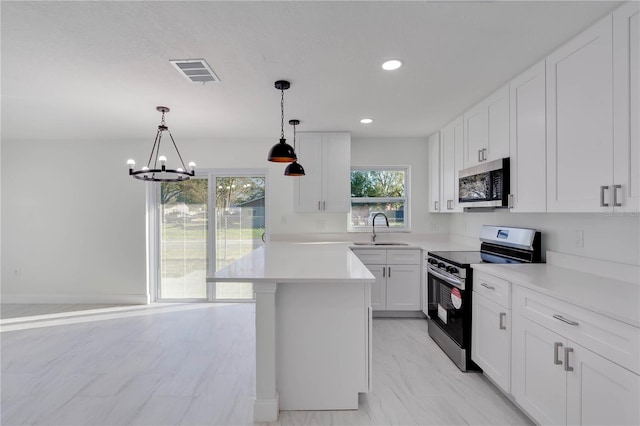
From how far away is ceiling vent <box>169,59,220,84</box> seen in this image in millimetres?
2099

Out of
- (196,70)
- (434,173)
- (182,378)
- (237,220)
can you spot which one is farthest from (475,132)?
(182,378)

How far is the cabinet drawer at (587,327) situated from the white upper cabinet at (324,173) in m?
2.44

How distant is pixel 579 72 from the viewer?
1.75 metres

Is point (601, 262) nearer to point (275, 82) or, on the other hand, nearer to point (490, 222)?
point (490, 222)

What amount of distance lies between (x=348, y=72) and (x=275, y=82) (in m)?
0.61

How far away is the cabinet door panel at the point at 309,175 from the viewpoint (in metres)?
3.91

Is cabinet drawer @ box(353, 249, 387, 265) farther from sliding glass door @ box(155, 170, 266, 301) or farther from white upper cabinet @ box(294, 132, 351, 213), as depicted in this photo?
sliding glass door @ box(155, 170, 266, 301)

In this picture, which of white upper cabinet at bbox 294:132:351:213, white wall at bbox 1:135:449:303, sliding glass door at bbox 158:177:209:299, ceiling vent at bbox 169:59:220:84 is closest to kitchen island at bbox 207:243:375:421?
ceiling vent at bbox 169:59:220:84

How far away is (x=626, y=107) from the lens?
4.89 ft

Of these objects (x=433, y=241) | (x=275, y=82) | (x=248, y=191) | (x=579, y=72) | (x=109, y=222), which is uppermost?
(x=275, y=82)

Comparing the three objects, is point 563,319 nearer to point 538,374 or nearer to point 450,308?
point 538,374

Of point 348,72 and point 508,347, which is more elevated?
point 348,72

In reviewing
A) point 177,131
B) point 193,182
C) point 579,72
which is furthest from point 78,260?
point 579,72

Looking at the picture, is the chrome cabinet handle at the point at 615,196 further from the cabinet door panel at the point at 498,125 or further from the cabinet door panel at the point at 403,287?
the cabinet door panel at the point at 403,287
